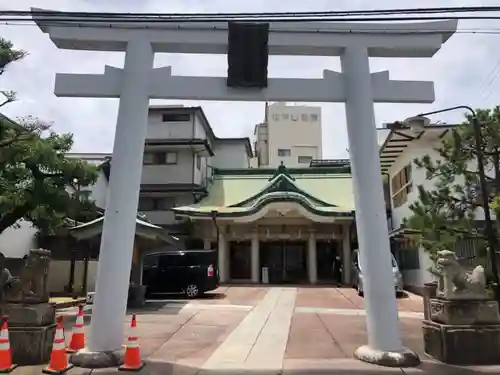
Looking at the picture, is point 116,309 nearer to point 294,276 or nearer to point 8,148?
point 8,148

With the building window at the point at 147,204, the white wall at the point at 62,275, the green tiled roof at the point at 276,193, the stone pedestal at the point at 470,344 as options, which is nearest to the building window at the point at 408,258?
the green tiled roof at the point at 276,193

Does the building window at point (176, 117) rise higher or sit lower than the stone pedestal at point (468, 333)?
higher

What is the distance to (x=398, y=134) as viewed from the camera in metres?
18.4

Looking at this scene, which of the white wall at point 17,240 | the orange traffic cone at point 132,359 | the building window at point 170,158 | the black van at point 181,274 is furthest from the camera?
the building window at point 170,158

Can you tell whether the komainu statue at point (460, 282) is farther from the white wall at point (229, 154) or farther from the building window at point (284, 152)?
the building window at point (284, 152)

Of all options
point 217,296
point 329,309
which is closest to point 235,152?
point 217,296

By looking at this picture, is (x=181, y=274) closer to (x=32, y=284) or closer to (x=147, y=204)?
(x=32, y=284)

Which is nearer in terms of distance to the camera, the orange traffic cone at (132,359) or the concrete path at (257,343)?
the orange traffic cone at (132,359)

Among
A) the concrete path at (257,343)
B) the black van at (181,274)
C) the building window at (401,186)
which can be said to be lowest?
the concrete path at (257,343)

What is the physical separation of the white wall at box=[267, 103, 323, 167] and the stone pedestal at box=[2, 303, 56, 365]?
4562 cm

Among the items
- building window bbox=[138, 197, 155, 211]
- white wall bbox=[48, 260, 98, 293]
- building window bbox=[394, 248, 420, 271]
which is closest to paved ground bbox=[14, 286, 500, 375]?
building window bbox=[394, 248, 420, 271]

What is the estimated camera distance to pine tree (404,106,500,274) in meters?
9.79

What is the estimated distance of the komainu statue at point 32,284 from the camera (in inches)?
282

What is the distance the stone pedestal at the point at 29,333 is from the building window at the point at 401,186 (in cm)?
1702
